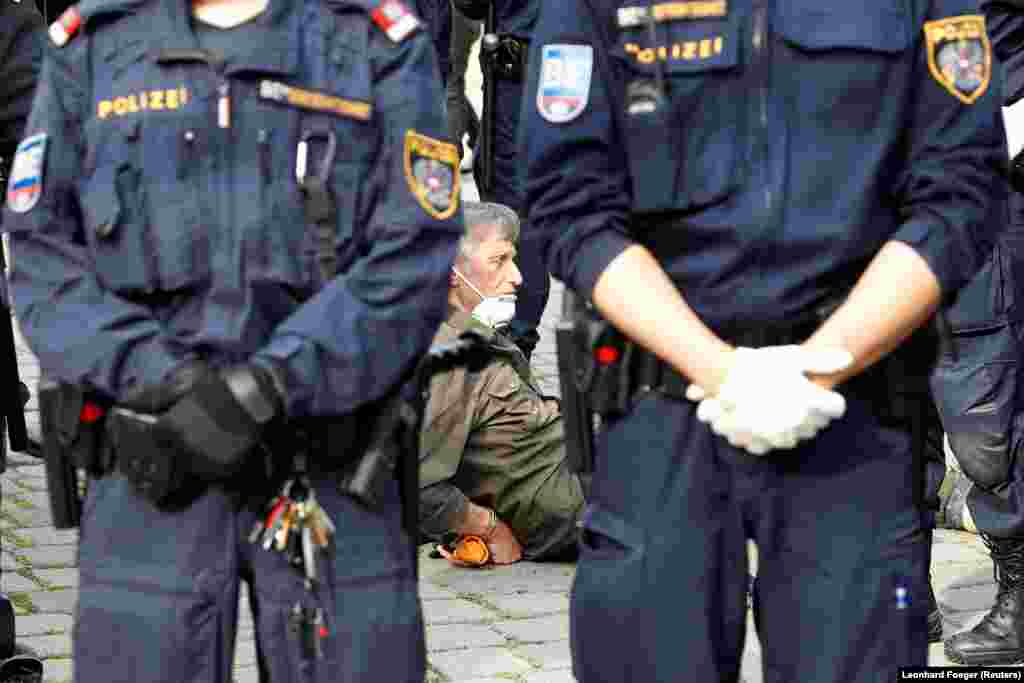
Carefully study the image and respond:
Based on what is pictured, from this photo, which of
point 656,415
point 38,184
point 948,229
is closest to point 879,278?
point 948,229

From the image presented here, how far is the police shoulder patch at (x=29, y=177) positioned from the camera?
134 inches

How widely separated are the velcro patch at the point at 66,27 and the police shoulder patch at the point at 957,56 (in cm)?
144

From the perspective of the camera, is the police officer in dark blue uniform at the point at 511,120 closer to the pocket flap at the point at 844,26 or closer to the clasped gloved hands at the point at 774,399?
the pocket flap at the point at 844,26

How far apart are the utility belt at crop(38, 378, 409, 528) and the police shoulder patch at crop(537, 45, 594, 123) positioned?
57 centimetres

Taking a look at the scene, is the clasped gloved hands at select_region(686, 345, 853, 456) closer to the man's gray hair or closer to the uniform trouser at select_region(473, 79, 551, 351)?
the man's gray hair

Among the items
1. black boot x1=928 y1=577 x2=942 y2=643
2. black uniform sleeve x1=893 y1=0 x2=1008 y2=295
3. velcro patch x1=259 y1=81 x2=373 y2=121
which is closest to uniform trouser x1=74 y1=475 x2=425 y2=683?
velcro patch x1=259 y1=81 x2=373 y2=121

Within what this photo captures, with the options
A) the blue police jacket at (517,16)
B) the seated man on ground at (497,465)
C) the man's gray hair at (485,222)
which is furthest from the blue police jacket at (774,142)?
the blue police jacket at (517,16)

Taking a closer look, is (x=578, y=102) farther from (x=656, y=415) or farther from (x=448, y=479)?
(x=448, y=479)

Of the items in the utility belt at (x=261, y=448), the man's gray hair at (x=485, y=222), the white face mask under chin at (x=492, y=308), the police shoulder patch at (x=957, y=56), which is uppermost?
the police shoulder patch at (x=957, y=56)

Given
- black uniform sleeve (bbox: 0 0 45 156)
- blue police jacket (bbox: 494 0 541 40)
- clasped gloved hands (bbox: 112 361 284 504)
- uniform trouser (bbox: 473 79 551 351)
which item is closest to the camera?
clasped gloved hands (bbox: 112 361 284 504)

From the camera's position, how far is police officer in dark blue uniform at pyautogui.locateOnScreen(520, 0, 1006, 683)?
3.37m

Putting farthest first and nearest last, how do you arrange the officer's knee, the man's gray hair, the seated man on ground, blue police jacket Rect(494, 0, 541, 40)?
blue police jacket Rect(494, 0, 541, 40)
the man's gray hair
the seated man on ground
the officer's knee

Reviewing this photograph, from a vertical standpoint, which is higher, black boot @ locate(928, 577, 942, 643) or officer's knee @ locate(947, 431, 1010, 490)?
officer's knee @ locate(947, 431, 1010, 490)

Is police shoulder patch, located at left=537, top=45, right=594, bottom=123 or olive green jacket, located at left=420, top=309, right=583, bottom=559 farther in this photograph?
olive green jacket, located at left=420, top=309, right=583, bottom=559
